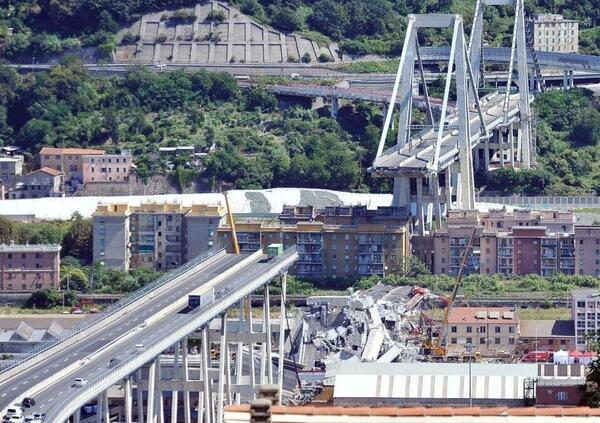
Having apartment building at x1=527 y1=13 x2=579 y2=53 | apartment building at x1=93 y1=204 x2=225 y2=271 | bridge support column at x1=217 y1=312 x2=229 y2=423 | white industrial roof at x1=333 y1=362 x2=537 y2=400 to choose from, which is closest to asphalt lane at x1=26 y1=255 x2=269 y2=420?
bridge support column at x1=217 y1=312 x2=229 y2=423

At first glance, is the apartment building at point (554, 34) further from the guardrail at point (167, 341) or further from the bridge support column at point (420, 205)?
the guardrail at point (167, 341)

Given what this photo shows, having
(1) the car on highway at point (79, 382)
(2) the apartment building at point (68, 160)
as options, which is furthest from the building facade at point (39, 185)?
(1) the car on highway at point (79, 382)

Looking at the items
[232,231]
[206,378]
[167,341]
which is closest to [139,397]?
[167,341]

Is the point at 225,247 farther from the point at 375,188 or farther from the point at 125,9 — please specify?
the point at 125,9

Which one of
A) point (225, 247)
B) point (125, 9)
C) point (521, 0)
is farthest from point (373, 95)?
point (225, 247)

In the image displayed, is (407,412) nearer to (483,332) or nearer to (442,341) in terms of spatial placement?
(442,341)
